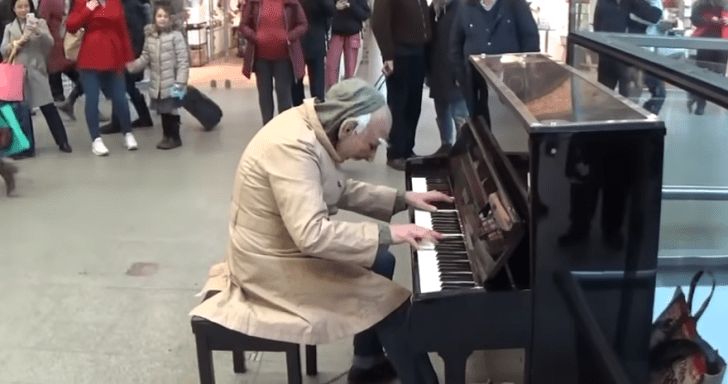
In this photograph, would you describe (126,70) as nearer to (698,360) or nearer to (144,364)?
(144,364)

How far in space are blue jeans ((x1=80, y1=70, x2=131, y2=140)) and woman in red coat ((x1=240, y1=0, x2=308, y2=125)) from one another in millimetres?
1033

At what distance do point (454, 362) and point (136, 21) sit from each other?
564 cm

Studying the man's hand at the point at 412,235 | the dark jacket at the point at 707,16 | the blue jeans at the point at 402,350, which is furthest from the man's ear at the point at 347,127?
the dark jacket at the point at 707,16

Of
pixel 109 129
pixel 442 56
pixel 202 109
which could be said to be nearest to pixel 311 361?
pixel 442 56

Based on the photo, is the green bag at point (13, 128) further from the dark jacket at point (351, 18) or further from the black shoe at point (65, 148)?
the dark jacket at point (351, 18)

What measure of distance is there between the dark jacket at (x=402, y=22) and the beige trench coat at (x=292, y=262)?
122 inches

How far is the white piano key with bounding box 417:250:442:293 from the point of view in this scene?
204cm

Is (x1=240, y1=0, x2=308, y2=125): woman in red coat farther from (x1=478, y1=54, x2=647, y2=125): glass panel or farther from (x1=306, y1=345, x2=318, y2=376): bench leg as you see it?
(x1=306, y1=345, x2=318, y2=376): bench leg

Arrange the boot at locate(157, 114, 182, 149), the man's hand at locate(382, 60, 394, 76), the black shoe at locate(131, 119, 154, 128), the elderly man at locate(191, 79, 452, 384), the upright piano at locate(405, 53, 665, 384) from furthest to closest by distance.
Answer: the black shoe at locate(131, 119, 154, 128), the boot at locate(157, 114, 182, 149), the man's hand at locate(382, 60, 394, 76), the elderly man at locate(191, 79, 452, 384), the upright piano at locate(405, 53, 665, 384)

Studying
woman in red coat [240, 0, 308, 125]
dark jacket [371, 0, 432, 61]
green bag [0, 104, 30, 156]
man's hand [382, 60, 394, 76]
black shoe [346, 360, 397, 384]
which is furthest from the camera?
woman in red coat [240, 0, 308, 125]

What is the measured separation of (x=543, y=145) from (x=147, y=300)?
7.52 ft

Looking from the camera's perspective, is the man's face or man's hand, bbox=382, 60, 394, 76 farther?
man's hand, bbox=382, 60, 394, 76

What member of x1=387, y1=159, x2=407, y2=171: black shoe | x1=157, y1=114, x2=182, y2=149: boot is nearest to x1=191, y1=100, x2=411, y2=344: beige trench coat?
x1=387, y1=159, x2=407, y2=171: black shoe

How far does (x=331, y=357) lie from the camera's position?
3.04m
